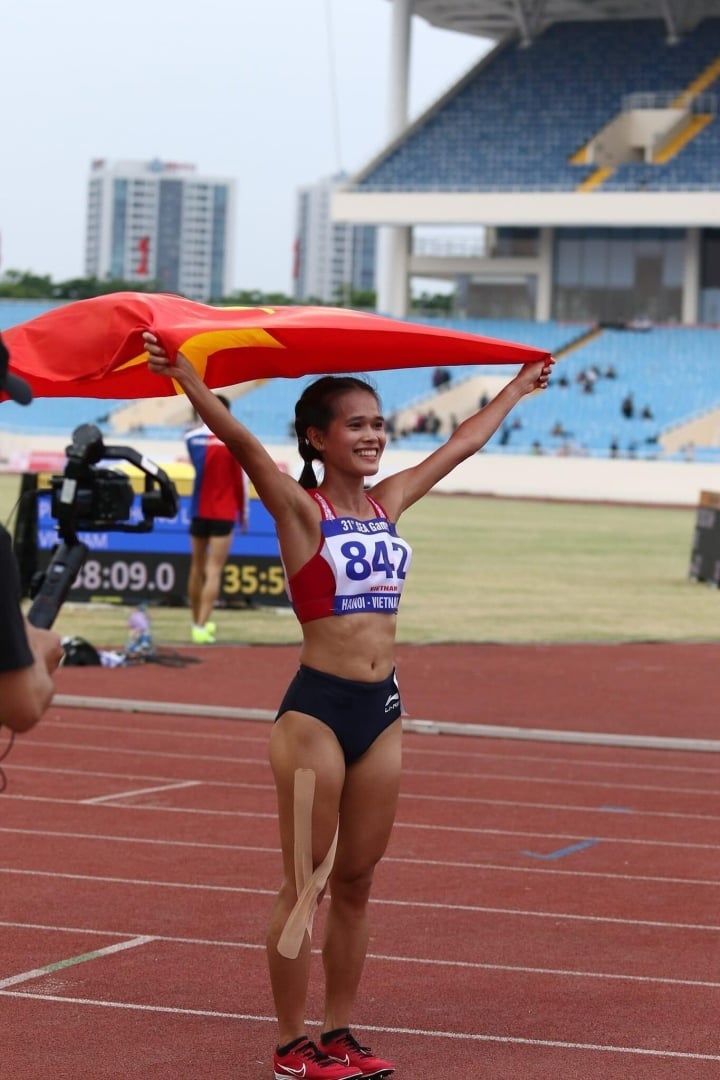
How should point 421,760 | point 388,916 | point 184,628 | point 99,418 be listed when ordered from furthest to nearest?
point 99,418, point 184,628, point 421,760, point 388,916

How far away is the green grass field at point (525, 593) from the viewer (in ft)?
54.5

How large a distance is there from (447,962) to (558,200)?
2122 inches

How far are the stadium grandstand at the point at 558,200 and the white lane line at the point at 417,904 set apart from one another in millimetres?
47261

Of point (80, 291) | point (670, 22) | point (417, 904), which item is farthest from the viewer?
point (80, 291)

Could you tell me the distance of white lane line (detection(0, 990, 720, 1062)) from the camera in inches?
202

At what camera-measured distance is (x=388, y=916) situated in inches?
265

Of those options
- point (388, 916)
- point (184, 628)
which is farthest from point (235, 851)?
point (184, 628)

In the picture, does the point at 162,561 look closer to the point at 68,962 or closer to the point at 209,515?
the point at 209,515

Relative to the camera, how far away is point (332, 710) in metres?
4.77

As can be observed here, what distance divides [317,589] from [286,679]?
27.7 ft

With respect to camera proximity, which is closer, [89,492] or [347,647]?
[89,492]

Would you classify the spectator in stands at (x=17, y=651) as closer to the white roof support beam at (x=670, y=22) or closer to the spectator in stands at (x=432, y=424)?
the spectator in stands at (x=432, y=424)

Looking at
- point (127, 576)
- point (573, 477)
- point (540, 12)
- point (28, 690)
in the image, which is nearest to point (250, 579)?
point (127, 576)

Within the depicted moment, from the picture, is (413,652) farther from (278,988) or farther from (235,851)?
(278,988)
